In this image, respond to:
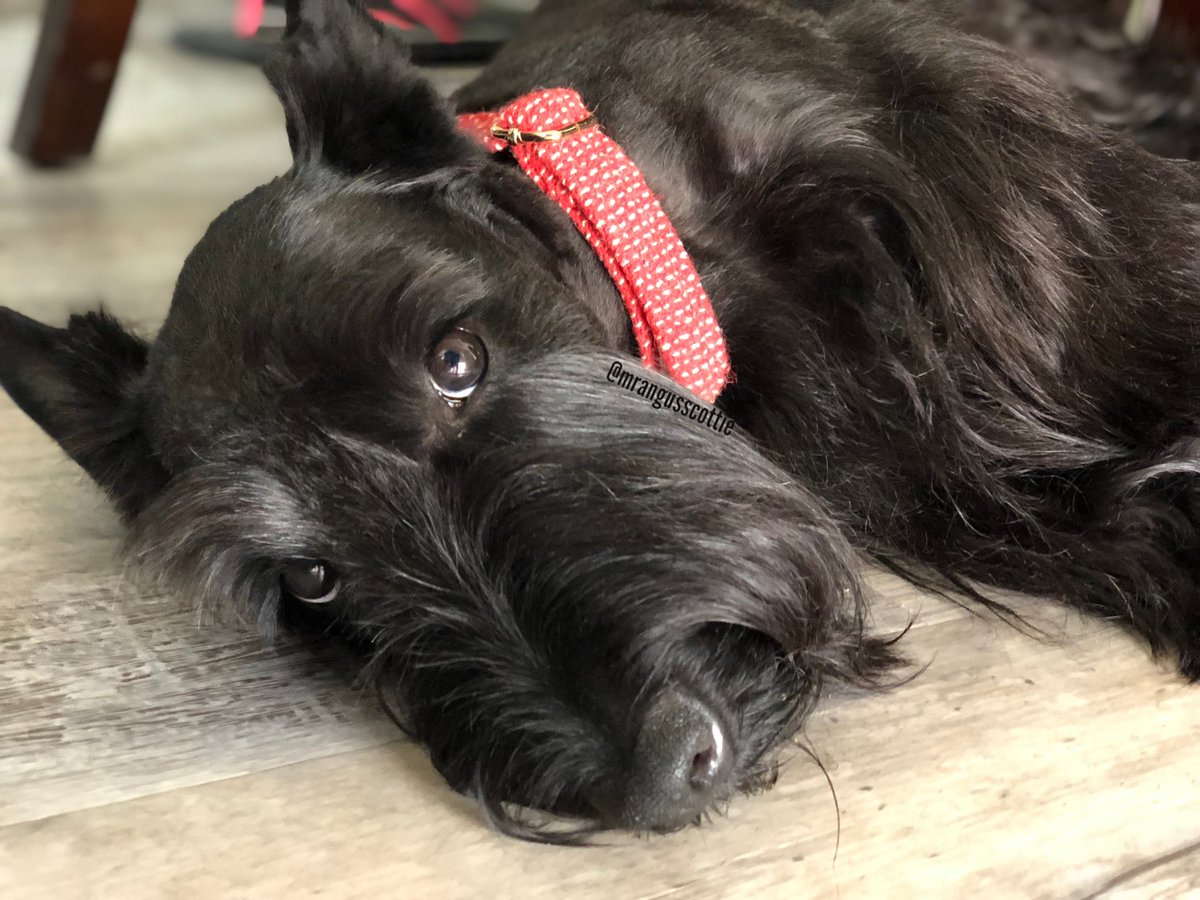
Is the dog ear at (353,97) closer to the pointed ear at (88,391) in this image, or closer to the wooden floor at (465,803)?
the pointed ear at (88,391)

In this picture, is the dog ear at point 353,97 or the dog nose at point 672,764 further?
the dog ear at point 353,97

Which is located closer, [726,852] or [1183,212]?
[726,852]

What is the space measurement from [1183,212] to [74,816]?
1.62m

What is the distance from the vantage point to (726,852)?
3.56 feet

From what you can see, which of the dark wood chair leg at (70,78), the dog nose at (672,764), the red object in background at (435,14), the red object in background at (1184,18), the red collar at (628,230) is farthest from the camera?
the red object in background at (435,14)

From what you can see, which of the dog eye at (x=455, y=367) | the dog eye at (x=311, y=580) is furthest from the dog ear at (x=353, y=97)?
the dog eye at (x=311, y=580)

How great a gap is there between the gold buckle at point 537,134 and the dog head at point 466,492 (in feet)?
0.22

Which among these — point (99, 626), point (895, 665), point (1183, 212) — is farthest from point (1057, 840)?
point (99, 626)

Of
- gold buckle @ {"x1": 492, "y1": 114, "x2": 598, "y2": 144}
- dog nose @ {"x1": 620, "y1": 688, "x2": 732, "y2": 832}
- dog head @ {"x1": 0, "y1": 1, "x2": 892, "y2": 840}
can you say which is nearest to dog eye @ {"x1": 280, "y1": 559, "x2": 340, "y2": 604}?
dog head @ {"x1": 0, "y1": 1, "x2": 892, "y2": 840}

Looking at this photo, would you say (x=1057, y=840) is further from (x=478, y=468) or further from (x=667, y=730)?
(x=478, y=468)

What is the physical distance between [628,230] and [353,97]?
360 millimetres

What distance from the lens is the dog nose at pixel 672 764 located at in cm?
95

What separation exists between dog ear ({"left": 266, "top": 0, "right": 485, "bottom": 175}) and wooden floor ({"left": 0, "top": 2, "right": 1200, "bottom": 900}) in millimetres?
619

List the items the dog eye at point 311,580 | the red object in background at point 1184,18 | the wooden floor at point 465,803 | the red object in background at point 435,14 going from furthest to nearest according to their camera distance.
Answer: the red object in background at point 435,14 < the red object in background at point 1184,18 < the dog eye at point 311,580 < the wooden floor at point 465,803
